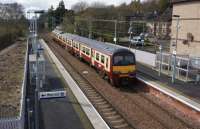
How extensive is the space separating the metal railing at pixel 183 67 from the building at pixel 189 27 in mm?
4787

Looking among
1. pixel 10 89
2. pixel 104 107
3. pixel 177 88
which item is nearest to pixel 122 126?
pixel 104 107

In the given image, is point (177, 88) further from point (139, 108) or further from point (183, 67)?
point (139, 108)

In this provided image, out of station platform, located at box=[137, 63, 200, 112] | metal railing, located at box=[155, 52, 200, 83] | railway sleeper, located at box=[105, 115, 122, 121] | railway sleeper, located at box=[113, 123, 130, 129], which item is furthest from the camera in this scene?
metal railing, located at box=[155, 52, 200, 83]

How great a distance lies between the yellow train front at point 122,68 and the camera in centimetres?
2201

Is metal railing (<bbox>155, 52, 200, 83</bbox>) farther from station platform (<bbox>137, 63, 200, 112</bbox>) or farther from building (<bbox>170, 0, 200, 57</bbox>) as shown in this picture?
building (<bbox>170, 0, 200, 57</bbox>)

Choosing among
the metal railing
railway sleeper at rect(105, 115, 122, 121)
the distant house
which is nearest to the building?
the distant house

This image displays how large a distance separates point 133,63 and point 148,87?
2.19 m

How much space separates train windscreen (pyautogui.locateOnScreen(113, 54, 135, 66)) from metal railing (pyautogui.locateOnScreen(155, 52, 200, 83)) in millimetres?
2998

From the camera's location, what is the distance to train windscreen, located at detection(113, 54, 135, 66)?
22.1 m

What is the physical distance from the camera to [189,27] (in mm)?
33312

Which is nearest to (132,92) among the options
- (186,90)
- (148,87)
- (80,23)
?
(148,87)

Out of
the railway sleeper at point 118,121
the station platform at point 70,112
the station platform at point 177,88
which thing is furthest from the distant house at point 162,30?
the railway sleeper at point 118,121

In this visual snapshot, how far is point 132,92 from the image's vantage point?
21.5m

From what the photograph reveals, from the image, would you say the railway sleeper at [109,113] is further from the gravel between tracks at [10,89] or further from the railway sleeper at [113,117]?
the gravel between tracks at [10,89]
